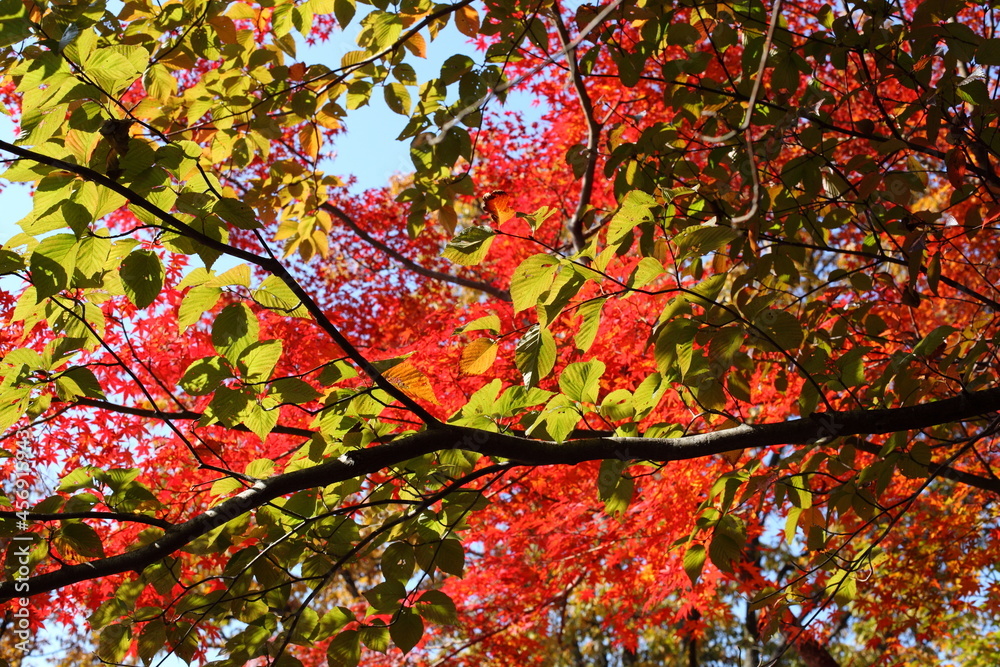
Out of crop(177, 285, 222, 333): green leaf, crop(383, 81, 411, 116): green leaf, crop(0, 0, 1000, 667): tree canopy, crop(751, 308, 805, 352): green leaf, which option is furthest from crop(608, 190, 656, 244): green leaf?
crop(383, 81, 411, 116): green leaf

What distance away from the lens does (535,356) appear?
1720 millimetres

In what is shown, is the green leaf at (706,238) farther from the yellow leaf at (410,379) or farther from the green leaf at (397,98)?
the green leaf at (397,98)

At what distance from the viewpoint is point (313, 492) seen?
2186 mm

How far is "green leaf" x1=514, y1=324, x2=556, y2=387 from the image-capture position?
171 cm

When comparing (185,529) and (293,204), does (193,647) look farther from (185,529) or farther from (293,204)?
(293,204)

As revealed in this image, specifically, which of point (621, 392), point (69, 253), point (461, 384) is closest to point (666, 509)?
point (461, 384)

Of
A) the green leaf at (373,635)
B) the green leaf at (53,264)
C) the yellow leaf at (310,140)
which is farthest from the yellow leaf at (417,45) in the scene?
the green leaf at (373,635)

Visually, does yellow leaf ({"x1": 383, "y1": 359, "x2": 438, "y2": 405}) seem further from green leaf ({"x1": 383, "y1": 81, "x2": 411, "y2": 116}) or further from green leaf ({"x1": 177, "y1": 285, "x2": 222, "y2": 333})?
green leaf ({"x1": 383, "y1": 81, "x2": 411, "y2": 116})

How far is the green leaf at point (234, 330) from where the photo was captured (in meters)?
1.63

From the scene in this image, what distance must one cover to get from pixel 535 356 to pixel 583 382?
0.26 meters

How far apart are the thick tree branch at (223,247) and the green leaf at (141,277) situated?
6.5 inches

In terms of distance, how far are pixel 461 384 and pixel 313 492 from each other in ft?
6.93

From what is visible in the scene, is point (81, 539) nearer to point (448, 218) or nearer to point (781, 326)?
point (448, 218)

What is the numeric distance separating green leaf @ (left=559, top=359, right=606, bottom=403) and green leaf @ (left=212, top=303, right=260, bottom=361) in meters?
0.82
